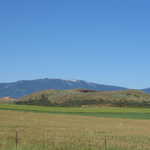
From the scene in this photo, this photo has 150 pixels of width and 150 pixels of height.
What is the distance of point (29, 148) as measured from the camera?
21.7 m

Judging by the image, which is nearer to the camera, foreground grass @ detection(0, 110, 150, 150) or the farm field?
foreground grass @ detection(0, 110, 150, 150)

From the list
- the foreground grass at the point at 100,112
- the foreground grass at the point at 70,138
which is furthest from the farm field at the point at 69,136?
the foreground grass at the point at 100,112

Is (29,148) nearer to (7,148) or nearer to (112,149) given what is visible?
(7,148)

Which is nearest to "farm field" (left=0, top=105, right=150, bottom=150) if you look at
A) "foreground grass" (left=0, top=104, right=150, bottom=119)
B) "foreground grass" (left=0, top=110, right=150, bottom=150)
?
"foreground grass" (left=0, top=110, right=150, bottom=150)

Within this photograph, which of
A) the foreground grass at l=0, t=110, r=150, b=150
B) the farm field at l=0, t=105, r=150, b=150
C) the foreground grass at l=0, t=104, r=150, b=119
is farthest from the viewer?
the foreground grass at l=0, t=104, r=150, b=119

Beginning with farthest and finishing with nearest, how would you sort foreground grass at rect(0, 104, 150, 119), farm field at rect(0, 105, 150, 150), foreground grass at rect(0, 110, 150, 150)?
foreground grass at rect(0, 104, 150, 119) < farm field at rect(0, 105, 150, 150) < foreground grass at rect(0, 110, 150, 150)

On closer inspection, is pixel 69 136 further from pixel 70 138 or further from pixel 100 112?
pixel 100 112

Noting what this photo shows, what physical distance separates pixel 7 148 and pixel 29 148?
126cm

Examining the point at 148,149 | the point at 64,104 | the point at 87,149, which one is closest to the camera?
the point at 87,149

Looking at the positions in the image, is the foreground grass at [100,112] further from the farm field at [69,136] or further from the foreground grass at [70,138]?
the foreground grass at [70,138]

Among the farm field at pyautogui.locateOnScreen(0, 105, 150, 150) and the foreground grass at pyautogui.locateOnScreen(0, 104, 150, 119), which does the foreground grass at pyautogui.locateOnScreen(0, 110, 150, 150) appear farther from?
the foreground grass at pyautogui.locateOnScreen(0, 104, 150, 119)

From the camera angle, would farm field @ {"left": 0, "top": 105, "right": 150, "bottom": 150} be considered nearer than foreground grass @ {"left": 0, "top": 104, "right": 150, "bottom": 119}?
Yes

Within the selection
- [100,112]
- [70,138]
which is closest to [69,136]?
[70,138]

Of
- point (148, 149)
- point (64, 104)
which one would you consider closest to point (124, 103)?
point (64, 104)
